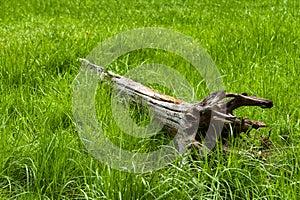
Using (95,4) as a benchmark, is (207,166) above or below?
above

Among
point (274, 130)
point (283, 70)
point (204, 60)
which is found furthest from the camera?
point (204, 60)

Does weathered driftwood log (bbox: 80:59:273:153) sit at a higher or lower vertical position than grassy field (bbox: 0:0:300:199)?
higher

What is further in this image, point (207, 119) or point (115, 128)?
point (115, 128)

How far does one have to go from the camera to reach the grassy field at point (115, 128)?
2.25m

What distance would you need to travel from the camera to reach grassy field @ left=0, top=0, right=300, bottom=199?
225 cm

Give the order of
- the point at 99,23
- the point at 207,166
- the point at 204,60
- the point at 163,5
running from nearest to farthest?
the point at 207,166
the point at 204,60
the point at 99,23
the point at 163,5

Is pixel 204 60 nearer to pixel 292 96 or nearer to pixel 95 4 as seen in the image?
pixel 292 96

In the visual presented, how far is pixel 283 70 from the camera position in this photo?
158 inches

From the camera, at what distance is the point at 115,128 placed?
2.75m

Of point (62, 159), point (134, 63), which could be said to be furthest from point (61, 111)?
point (134, 63)

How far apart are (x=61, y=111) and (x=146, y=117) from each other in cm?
54

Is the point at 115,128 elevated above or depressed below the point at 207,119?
below

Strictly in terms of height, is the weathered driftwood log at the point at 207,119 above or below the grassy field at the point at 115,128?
above

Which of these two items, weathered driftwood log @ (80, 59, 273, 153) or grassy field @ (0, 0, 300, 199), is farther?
weathered driftwood log @ (80, 59, 273, 153)
